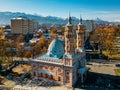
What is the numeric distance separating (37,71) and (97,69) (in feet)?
64.5

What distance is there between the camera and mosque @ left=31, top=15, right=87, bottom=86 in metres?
45.4

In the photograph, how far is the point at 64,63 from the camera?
150 feet

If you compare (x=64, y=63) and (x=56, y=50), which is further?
(x=56, y=50)

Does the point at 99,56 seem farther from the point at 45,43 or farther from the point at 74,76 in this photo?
the point at 74,76

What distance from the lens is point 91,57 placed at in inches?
2918

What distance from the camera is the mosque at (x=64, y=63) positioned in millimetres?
45406

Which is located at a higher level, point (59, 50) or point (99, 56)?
point (59, 50)

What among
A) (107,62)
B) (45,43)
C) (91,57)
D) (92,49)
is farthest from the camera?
(92,49)

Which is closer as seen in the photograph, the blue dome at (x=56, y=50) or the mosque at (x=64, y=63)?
the mosque at (x=64, y=63)

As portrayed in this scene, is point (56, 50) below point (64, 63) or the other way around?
the other way around

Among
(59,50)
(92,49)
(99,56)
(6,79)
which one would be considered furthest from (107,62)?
(6,79)

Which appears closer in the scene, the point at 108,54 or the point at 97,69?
the point at 97,69

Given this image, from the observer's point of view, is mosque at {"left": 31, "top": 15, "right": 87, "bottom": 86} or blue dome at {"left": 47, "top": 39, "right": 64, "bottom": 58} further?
blue dome at {"left": 47, "top": 39, "right": 64, "bottom": 58}

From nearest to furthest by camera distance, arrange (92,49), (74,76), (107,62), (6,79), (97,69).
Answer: (74,76)
(6,79)
(97,69)
(107,62)
(92,49)
